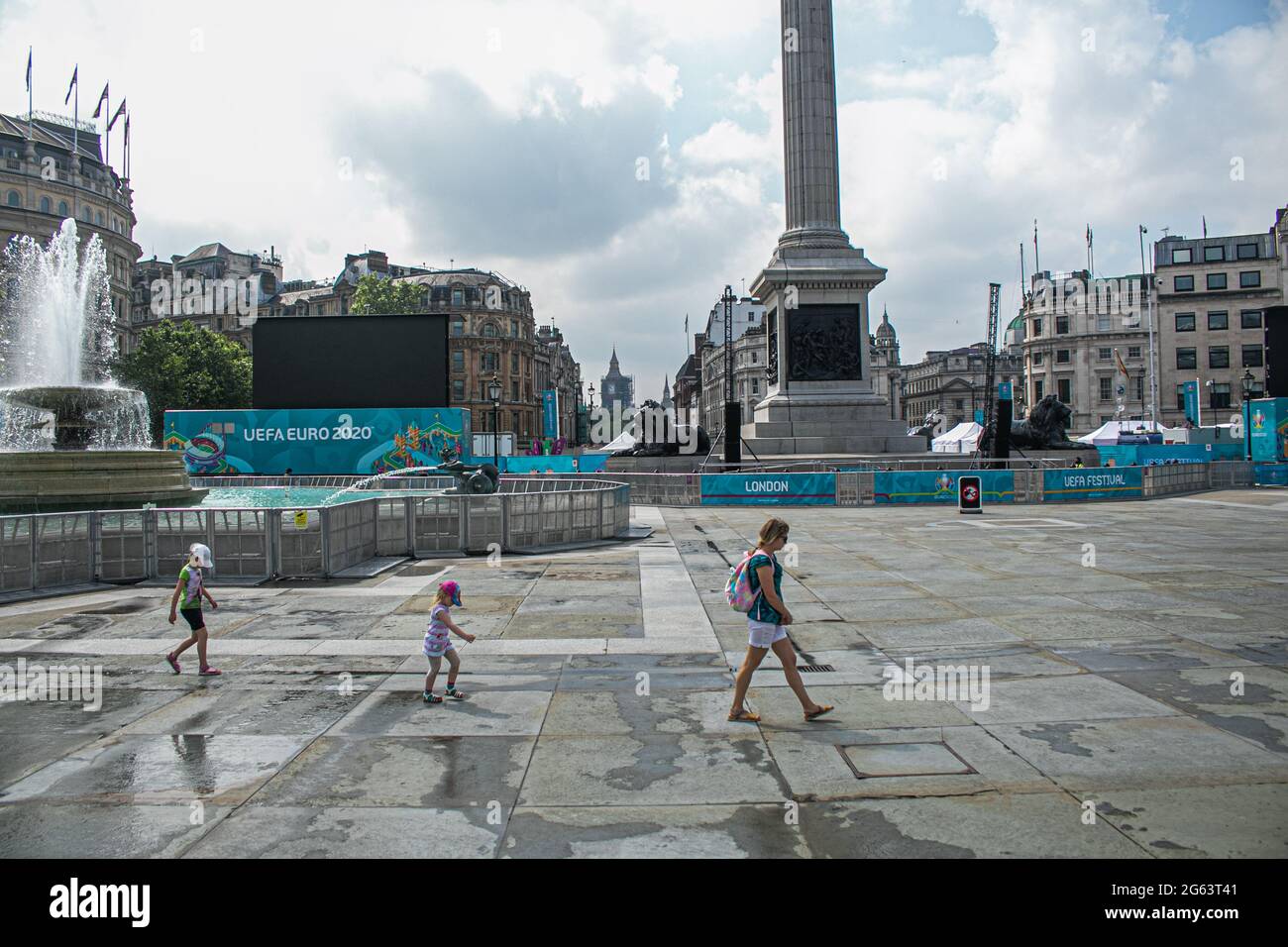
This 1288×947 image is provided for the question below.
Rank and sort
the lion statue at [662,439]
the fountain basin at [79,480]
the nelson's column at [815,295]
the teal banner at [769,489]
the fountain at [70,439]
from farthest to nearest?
1. the lion statue at [662,439]
2. the nelson's column at [815,295]
3. the teal banner at [769,489]
4. the fountain at [70,439]
5. the fountain basin at [79,480]

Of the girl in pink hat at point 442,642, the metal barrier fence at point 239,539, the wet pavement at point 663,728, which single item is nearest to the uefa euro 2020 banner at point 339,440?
the metal barrier fence at point 239,539

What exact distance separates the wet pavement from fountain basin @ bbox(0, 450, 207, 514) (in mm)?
5181

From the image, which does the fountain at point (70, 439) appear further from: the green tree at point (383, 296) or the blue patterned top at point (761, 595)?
the green tree at point (383, 296)

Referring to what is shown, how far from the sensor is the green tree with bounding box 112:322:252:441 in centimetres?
6738

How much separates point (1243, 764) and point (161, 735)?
8.16m

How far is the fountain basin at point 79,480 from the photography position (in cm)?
1764

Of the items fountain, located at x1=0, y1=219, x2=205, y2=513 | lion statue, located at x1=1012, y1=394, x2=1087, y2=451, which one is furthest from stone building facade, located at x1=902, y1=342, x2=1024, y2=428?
fountain, located at x1=0, y1=219, x2=205, y2=513

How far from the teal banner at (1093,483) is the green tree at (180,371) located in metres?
61.2

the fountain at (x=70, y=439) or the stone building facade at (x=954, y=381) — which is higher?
the stone building facade at (x=954, y=381)

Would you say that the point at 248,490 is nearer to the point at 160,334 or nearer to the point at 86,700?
the point at 86,700

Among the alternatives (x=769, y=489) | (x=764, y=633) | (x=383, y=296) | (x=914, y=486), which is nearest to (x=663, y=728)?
(x=764, y=633)

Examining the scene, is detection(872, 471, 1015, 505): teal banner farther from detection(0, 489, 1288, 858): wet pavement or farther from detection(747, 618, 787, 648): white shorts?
detection(747, 618, 787, 648): white shorts
